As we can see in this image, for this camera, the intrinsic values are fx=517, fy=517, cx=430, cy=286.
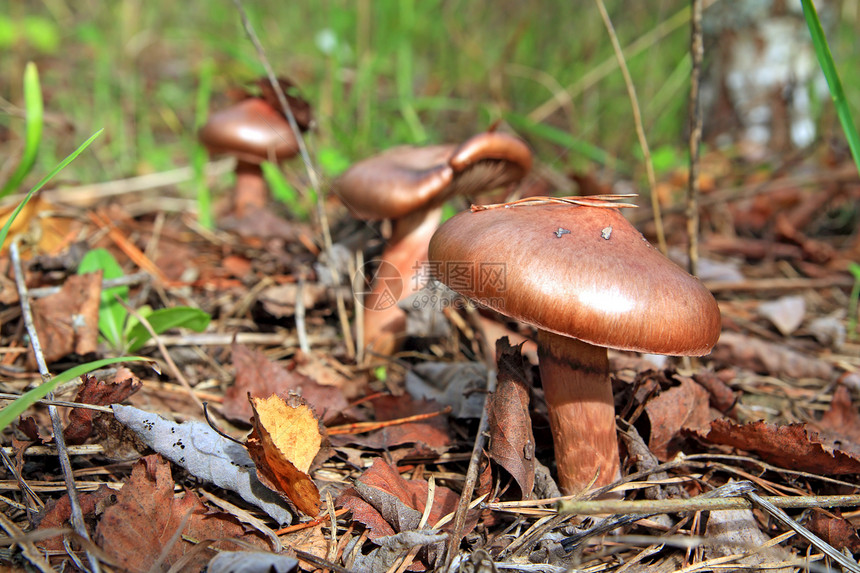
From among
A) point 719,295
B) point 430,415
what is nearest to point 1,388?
point 430,415

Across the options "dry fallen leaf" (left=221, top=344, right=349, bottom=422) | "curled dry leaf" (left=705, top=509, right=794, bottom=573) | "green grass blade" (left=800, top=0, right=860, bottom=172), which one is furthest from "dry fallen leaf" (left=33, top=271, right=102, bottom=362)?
"green grass blade" (left=800, top=0, right=860, bottom=172)

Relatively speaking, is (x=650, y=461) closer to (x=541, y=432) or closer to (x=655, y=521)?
(x=655, y=521)

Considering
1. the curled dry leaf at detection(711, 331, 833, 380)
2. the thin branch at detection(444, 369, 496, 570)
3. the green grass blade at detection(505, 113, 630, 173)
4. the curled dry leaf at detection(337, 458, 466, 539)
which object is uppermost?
the green grass blade at detection(505, 113, 630, 173)

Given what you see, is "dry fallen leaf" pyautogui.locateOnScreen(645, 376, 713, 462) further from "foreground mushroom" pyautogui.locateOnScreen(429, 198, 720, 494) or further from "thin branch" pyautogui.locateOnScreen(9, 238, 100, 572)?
"thin branch" pyautogui.locateOnScreen(9, 238, 100, 572)

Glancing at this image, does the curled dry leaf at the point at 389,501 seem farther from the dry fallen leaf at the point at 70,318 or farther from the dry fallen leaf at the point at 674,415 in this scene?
the dry fallen leaf at the point at 70,318

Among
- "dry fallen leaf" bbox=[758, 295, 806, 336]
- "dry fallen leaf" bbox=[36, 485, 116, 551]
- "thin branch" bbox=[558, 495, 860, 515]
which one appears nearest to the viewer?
"thin branch" bbox=[558, 495, 860, 515]

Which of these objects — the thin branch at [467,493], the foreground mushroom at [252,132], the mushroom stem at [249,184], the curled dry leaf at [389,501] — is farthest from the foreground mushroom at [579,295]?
the mushroom stem at [249,184]
